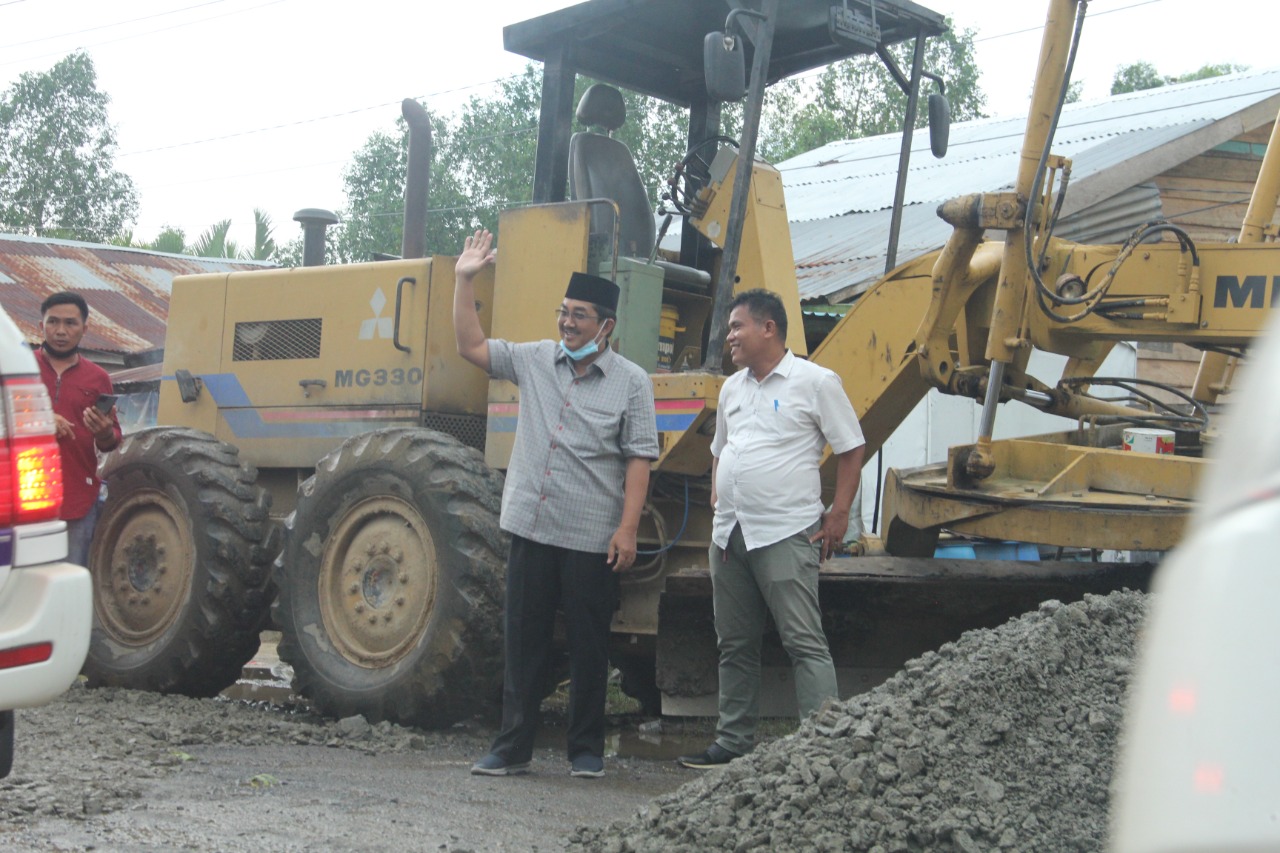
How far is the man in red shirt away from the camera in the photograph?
21.8 feet

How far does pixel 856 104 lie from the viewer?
97.0 ft

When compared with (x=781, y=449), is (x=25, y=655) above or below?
below

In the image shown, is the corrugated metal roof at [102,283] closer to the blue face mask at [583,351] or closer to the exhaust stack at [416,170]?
the exhaust stack at [416,170]

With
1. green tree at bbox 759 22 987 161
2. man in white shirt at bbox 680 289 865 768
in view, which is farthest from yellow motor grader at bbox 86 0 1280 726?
green tree at bbox 759 22 987 161

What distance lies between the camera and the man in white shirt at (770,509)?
5035mm

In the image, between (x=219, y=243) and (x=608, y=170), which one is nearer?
(x=608, y=170)

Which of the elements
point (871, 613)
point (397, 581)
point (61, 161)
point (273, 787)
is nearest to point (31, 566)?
point (273, 787)

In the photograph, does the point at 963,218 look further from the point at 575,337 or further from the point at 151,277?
the point at 151,277

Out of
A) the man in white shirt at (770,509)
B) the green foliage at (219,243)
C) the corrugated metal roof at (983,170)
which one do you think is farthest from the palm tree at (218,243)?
the man in white shirt at (770,509)

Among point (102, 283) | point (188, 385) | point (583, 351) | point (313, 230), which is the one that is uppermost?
point (102, 283)

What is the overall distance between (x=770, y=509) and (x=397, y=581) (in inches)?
77.9

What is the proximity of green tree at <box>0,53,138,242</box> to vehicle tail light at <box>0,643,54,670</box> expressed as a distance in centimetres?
3493

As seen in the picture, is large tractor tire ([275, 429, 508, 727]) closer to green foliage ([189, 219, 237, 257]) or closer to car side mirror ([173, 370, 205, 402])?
car side mirror ([173, 370, 205, 402])

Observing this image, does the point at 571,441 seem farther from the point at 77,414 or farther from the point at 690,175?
the point at 77,414
